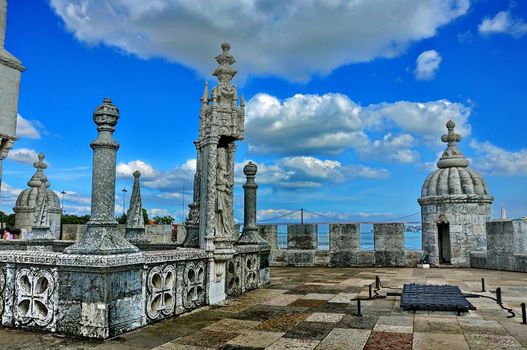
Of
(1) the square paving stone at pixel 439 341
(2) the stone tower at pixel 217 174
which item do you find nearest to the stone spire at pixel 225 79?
(2) the stone tower at pixel 217 174

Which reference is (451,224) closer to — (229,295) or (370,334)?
(229,295)

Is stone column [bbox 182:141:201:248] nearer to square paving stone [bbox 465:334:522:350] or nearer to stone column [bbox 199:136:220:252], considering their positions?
stone column [bbox 199:136:220:252]

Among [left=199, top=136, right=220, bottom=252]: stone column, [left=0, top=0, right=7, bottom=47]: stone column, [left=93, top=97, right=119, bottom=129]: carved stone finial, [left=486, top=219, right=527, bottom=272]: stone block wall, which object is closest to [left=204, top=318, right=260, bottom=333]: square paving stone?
[left=199, top=136, right=220, bottom=252]: stone column

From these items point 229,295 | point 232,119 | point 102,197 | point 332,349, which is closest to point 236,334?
point 332,349

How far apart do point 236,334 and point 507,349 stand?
3.52 m

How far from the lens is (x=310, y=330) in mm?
6367

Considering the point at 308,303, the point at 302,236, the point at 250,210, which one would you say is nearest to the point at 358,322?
the point at 308,303

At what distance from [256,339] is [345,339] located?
1.21 m

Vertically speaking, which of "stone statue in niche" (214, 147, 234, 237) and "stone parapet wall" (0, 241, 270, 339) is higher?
"stone statue in niche" (214, 147, 234, 237)

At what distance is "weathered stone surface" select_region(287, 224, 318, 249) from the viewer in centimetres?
1825

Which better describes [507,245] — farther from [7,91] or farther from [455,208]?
[7,91]

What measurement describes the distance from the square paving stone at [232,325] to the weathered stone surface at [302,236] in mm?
11331

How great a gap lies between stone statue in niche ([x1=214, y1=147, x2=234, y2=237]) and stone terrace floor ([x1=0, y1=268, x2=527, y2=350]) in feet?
5.09

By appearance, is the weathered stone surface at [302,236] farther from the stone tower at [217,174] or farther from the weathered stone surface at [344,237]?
the stone tower at [217,174]
